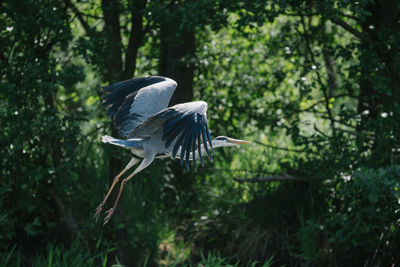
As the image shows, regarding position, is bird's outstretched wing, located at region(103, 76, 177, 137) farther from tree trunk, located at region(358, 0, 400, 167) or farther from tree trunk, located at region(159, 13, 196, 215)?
tree trunk, located at region(358, 0, 400, 167)

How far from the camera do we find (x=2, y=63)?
17.1 feet

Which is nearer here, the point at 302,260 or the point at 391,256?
the point at 391,256

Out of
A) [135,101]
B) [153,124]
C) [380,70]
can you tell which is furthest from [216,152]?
[153,124]

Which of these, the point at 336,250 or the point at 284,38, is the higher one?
the point at 284,38

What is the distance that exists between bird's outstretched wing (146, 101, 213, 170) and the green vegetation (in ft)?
4.61

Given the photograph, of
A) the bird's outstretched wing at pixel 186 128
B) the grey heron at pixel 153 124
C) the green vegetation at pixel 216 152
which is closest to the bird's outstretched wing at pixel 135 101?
the grey heron at pixel 153 124

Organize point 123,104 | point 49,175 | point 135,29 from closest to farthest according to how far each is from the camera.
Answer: point 123,104, point 49,175, point 135,29

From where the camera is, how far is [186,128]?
11.4 feet

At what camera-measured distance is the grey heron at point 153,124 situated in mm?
3428

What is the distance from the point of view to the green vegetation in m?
4.95

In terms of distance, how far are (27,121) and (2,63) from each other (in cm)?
70

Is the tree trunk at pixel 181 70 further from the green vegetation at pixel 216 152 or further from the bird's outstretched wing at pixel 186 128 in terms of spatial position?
the bird's outstretched wing at pixel 186 128

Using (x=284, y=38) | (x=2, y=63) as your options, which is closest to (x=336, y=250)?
(x=284, y=38)

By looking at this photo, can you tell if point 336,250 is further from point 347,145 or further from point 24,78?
point 24,78
